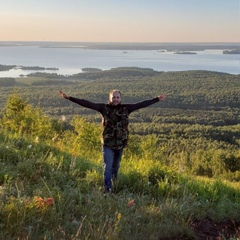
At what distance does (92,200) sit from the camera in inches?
162

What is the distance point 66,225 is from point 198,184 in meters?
2.66

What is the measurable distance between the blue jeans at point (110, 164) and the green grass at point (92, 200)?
5.7 inches

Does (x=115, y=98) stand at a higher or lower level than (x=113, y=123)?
higher

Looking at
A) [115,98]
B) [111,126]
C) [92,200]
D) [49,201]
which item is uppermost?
[115,98]

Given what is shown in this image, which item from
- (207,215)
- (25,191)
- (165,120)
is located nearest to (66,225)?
(25,191)

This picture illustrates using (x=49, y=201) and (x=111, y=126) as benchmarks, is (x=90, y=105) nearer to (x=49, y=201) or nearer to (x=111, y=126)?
(x=111, y=126)

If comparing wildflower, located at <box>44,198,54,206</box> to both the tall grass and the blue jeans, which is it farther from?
the blue jeans

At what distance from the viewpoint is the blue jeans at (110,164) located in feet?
15.8

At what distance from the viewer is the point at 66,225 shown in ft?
11.1

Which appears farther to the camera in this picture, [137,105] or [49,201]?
[137,105]

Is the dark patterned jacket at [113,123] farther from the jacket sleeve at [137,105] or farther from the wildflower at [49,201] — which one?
the wildflower at [49,201]

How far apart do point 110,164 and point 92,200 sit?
85 centimetres

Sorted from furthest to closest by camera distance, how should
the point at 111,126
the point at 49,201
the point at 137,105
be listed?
the point at 137,105 < the point at 111,126 < the point at 49,201

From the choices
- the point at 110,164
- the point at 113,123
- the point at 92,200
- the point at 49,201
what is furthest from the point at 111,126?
the point at 49,201
